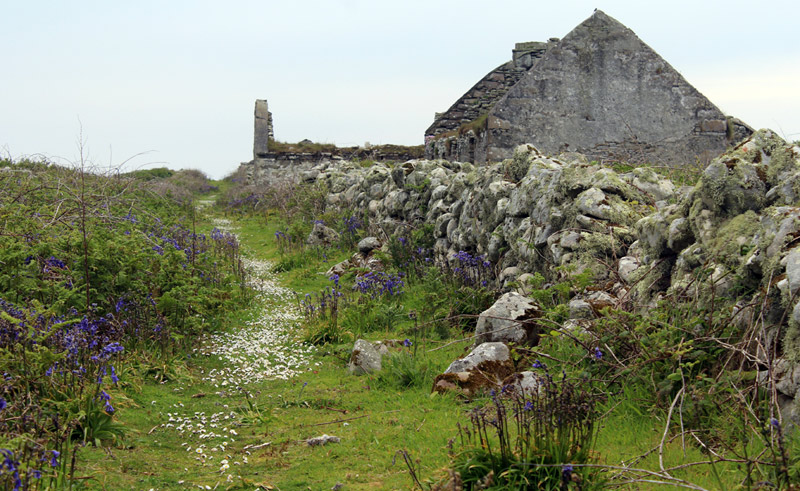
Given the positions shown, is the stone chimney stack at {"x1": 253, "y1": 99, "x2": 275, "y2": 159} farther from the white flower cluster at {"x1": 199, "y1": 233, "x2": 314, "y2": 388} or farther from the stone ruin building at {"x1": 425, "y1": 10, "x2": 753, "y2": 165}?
the white flower cluster at {"x1": 199, "y1": 233, "x2": 314, "y2": 388}

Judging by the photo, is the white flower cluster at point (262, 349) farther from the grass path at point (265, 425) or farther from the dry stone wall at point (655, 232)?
the dry stone wall at point (655, 232)

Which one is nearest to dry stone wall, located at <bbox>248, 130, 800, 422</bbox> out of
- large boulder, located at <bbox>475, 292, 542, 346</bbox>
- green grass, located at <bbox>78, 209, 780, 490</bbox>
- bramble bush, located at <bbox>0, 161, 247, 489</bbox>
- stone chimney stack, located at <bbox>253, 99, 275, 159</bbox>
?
large boulder, located at <bbox>475, 292, 542, 346</bbox>

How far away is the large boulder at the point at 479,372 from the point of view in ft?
17.0

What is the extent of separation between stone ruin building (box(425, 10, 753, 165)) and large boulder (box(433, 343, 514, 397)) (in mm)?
10848

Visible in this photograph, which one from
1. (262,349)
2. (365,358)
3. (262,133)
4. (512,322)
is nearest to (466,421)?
(512,322)

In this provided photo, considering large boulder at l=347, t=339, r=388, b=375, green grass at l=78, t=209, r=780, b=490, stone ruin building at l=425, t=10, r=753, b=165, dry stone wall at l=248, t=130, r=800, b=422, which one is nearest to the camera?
green grass at l=78, t=209, r=780, b=490

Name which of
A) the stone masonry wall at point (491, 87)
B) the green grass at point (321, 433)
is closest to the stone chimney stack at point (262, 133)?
the stone masonry wall at point (491, 87)

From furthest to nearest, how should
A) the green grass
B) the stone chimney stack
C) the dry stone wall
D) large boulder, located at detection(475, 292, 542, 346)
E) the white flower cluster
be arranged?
the stone chimney stack < the white flower cluster < large boulder, located at detection(475, 292, 542, 346) < the dry stone wall < the green grass

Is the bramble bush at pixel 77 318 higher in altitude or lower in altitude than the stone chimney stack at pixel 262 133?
lower

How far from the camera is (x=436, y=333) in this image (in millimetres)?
7312

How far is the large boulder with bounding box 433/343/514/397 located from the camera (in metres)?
5.17

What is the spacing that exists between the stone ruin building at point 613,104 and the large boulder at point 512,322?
33.1 feet

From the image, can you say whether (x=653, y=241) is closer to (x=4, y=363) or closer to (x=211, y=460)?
(x=211, y=460)

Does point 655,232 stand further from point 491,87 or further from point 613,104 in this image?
point 491,87
